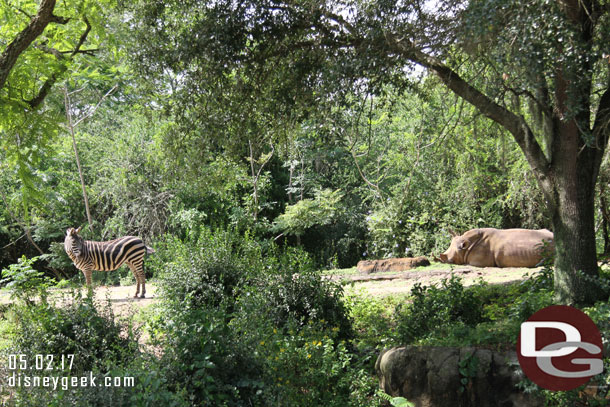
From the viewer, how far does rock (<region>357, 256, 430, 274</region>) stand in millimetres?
10320

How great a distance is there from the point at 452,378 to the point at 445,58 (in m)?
3.55

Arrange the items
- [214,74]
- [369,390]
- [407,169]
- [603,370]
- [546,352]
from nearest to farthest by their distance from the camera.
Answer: [603,370], [546,352], [369,390], [214,74], [407,169]

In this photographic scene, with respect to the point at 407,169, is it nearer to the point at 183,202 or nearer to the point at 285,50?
the point at 183,202

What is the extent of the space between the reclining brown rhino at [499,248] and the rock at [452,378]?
4652 mm

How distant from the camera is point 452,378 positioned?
444 centimetres

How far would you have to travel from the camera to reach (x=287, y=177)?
53.1ft

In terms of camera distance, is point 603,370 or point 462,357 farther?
point 462,357

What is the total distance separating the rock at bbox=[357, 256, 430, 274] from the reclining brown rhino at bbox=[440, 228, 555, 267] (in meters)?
0.67

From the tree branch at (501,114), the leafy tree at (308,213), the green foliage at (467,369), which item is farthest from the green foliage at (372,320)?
the leafy tree at (308,213)

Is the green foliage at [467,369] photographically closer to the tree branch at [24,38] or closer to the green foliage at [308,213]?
the tree branch at [24,38]

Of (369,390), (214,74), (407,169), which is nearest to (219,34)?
(214,74)

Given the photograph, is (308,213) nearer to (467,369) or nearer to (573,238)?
(573,238)

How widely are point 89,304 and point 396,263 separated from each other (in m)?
6.46

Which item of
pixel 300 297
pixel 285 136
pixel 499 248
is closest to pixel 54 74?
pixel 285 136
